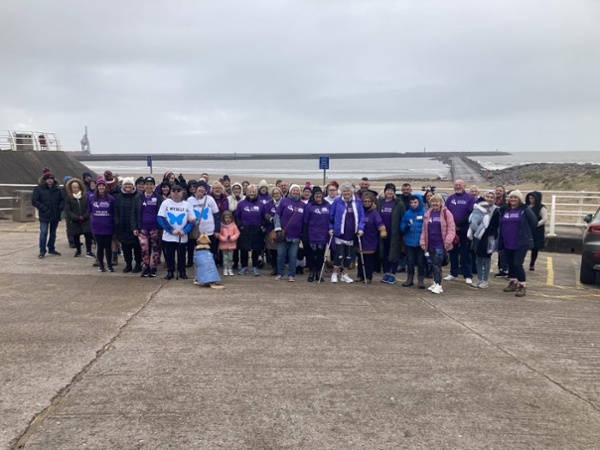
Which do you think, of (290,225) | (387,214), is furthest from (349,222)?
(290,225)

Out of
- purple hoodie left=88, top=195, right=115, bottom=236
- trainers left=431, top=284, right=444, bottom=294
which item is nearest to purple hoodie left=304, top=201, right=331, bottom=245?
trainers left=431, top=284, right=444, bottom=294

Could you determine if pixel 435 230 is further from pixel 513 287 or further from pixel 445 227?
pixel 513 287

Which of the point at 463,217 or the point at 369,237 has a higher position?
the point at 463,217

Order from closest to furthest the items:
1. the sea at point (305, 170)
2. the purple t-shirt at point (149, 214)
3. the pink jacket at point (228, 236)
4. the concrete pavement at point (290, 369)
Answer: the concrete pavement at point (290, 369) → the purple t-shirt at point (149, 214) → the pink jacket at point (228, 236) → the sea at point (305, 170)

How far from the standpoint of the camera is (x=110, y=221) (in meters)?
8.61

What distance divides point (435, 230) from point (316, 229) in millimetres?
2005

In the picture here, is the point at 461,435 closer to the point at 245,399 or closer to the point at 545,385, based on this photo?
the point at 545,385

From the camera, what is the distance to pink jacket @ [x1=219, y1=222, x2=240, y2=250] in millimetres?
8742

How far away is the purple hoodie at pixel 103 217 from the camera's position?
28.1 feet

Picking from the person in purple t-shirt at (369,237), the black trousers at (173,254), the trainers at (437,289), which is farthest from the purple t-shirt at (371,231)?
the black trousers at (173,254)

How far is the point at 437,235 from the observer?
7.93 meters

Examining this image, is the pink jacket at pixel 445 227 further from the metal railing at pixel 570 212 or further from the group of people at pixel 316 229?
the metal railing at pixel 570 212

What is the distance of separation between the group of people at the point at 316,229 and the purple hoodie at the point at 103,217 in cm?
2

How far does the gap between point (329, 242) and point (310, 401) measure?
490 centimetres
